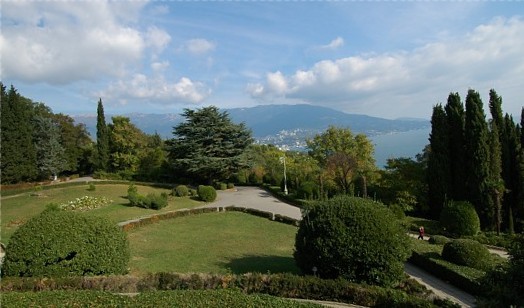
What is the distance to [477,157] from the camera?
23578 millimetres

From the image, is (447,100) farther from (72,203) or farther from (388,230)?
(72,203)

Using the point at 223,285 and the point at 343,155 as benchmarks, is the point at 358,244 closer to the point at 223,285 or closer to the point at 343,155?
the point at 223,285

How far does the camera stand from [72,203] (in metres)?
24.8

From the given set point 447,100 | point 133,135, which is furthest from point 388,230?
point 133,135

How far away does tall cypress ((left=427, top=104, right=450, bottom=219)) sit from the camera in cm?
2559

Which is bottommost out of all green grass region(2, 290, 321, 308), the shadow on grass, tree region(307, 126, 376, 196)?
the shadow on grass

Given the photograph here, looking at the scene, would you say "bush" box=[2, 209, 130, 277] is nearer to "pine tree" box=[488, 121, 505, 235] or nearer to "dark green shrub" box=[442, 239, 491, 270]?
"dark green shrub" box=[442, 239, 491, 270]

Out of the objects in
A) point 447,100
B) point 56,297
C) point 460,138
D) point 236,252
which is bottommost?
point 236,252

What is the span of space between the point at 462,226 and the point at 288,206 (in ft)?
42.1

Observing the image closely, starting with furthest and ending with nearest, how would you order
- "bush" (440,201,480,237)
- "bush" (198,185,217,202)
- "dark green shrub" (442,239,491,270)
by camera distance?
"bush" (198,185,217,202) < "bush" (440,201,480,237) < "dark green shrub" (442,239,491,270)

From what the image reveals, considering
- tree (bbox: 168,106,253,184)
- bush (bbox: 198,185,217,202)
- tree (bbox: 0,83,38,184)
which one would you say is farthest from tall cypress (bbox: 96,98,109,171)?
bush (bbox: 198,185,217,202)

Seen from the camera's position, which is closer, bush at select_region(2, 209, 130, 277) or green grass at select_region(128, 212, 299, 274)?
bush at select_region(2, 209, 130, 277)

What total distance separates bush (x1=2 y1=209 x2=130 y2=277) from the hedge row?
1.80ft

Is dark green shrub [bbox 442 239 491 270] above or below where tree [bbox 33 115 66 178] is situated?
below
